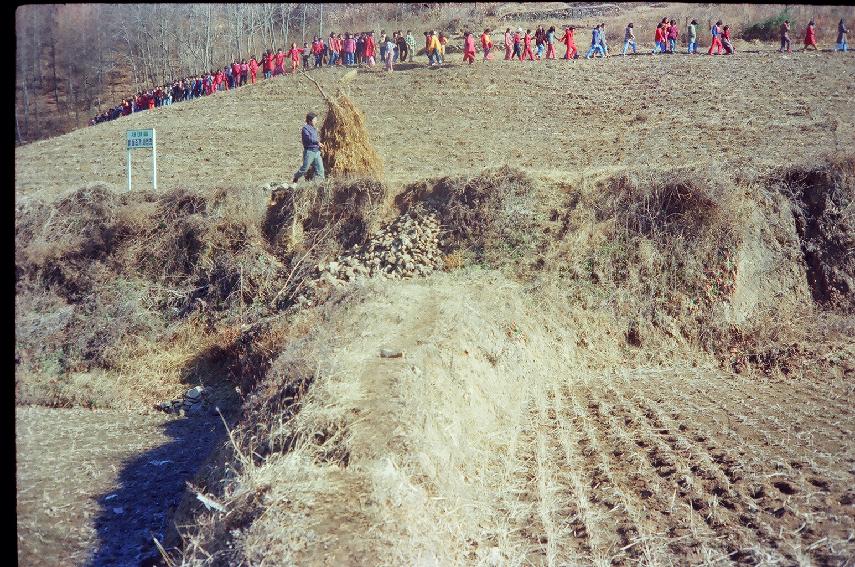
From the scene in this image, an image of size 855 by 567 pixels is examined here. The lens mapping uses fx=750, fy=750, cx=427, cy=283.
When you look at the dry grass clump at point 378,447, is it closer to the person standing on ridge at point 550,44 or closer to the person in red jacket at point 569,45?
the person in red jacket at point 569,45

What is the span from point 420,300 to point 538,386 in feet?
7.24

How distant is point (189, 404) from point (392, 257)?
4.30 m

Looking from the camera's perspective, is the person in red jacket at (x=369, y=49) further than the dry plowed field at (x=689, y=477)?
Yes

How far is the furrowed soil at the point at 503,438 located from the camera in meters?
6.10

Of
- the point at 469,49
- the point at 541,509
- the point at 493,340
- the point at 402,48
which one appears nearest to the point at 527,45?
the point at 469,49

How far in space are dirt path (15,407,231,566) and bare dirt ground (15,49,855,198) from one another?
6.52m

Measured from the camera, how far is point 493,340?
35.6ft

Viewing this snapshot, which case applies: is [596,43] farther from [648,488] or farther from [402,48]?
[648,488]

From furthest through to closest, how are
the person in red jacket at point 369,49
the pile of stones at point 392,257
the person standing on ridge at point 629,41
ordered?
the person in red jacket at point 369,49 → the person standing on ridge at point 629,41 → the pile of stones at point 392,257

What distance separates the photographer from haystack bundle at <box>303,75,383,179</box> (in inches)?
605

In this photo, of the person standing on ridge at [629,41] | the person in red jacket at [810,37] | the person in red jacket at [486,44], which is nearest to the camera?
the person in red jacket at [810,37]

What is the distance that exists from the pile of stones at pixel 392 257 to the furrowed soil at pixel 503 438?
0.53 m

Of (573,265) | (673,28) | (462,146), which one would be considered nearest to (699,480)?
(573,265)

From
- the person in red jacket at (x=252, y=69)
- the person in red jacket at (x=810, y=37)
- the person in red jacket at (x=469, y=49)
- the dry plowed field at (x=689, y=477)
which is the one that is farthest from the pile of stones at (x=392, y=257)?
the person in red jacket at (x=252, y=69)
